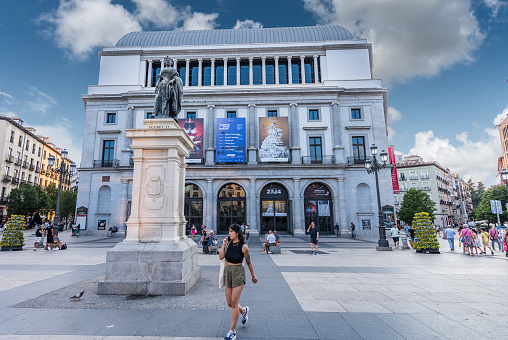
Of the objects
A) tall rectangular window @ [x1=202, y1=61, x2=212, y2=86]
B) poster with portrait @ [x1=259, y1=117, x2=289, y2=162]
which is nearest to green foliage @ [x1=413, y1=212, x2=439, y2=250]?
poster with portrait @ [x1=259, y1=117, x2=289, y2=162]

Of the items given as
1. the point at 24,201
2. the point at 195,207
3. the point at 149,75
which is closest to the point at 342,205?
the point at 195,207

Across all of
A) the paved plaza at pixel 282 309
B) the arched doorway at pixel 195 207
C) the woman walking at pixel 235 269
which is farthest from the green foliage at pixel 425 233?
the arched doorway at pixel 195 207

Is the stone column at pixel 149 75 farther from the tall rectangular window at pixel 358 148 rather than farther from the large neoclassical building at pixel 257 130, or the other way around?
the tall rectangular window at pixel 358 148

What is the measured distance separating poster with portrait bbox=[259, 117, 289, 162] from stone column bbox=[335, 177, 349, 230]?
6567 millimetres

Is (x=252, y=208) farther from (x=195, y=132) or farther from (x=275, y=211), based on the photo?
(x=195, y=132)

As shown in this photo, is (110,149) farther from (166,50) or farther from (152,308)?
(152,308)

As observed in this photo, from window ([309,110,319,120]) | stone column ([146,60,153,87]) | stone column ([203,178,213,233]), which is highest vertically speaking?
stone column ([146,60,153,87])

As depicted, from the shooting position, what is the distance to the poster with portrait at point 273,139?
1204 inches

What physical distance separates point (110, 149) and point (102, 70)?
11628 millimetres

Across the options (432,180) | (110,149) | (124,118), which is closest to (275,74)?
(124,118)

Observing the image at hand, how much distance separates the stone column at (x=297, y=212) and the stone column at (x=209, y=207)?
29.4ft

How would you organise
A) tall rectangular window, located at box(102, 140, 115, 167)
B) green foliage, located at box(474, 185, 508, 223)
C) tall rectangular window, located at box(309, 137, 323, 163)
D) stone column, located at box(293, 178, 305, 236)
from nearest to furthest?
stone column, located at box(293, 178, 305, 236) < tall rectangular window, located at box(309, 137, 323, 163) < tall rectangular window, located at box(102, 140, 115, 167) < green foliage, located at box(474, 185, 508, 223)

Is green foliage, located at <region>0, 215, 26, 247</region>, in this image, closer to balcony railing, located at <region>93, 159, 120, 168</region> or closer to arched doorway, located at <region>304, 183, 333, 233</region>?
balcony railing, located at <region>93, 159, 120, 168</region>

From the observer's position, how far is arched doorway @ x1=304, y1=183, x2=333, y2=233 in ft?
99.1
